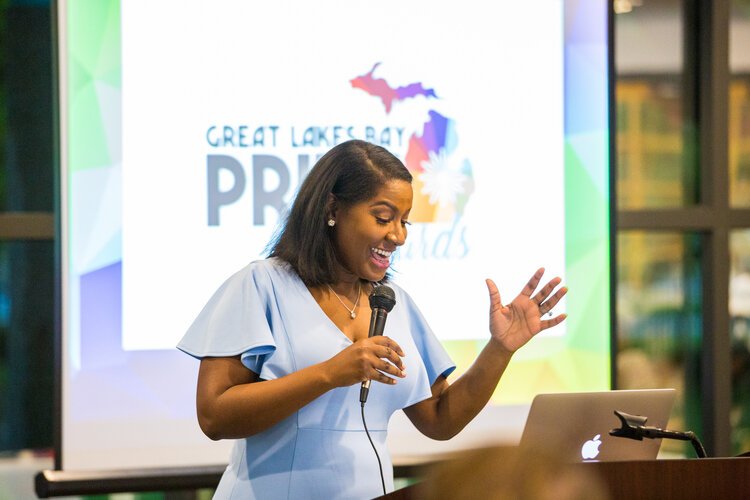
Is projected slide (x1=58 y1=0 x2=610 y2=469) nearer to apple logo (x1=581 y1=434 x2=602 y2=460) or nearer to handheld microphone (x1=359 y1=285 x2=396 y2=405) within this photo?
handheld microphone (x1=359 y1=285 x2=396 y2=405)

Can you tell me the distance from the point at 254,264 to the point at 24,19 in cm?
207

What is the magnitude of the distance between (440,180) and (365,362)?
5.74ft

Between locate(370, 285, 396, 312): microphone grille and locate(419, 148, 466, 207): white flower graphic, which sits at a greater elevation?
locate(419, 148, 466, 207): white flower graphic

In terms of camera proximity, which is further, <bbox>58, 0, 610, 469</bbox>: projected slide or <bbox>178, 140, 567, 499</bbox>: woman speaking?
<bbox>58, 0, 610, 469</bbox>: projected slide

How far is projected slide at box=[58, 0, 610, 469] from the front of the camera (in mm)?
3213

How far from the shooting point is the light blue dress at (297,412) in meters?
2.05

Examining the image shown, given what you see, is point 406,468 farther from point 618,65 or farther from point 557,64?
point 618,65

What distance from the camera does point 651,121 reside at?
4.40 metres

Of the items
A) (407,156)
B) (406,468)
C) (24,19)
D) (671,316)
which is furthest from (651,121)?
(24,19)

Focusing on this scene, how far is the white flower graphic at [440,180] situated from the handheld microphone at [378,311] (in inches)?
59.0

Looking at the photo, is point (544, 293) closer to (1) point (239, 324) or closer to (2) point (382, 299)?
(2) point (382, 299)

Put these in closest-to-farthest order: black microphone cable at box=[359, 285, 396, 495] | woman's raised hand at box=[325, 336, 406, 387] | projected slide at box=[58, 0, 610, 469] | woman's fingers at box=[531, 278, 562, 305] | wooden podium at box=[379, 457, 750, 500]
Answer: wooden podium at box=[379, 457, 750, 500] < woman's raised hand at box=[325, 336, 406, 387] < black microphone cable at box=[359, 285, 396, 495] < woman's fingers at box=[531, 278, 562, 305] < projected slide at box=[58, 0, 610, 469]

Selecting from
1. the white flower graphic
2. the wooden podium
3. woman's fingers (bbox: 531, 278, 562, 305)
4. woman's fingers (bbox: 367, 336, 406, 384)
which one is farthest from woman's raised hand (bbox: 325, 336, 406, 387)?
the white flower graphic

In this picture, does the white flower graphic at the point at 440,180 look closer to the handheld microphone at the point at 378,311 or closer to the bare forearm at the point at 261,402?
the handheld microphone at the point at 378,311
